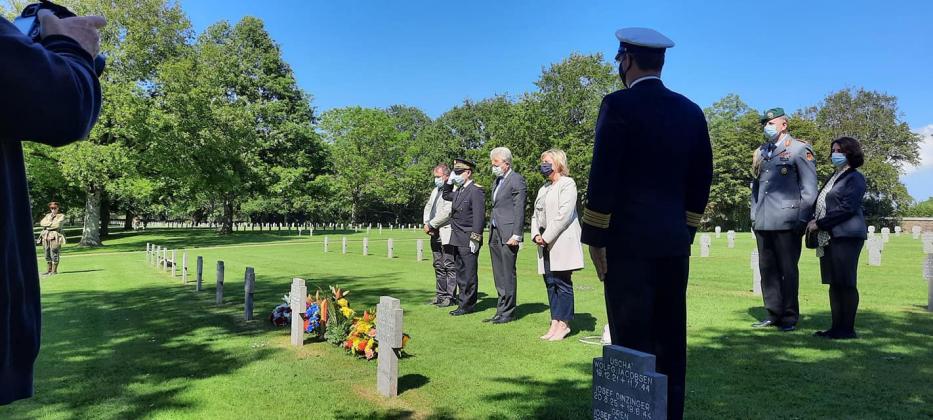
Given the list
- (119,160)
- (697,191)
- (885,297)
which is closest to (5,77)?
(697,191)

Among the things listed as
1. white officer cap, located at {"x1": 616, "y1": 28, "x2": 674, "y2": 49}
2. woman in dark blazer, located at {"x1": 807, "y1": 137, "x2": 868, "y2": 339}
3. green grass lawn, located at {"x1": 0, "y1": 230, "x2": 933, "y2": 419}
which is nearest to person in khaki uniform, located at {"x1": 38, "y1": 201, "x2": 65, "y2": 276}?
green grass lawn, located at {"x1": 0, "y1": 230, "x2": 933, "y2": 419}

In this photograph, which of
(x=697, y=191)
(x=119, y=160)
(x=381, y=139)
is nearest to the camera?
(x=697, y=191)

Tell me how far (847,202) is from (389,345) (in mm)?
5774

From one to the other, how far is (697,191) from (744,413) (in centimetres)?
198

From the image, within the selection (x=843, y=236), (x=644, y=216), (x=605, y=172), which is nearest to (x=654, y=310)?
(x=644, y=216)

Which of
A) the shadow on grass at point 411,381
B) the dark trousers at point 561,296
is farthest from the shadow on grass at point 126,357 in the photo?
the dark trousers at point 561,296

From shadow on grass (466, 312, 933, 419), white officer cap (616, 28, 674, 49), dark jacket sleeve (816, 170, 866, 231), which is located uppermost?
white officer cap (616, 28, 674, 49)

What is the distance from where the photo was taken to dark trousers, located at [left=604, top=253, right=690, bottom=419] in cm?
347

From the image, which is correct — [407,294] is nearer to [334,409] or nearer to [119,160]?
[334,409]

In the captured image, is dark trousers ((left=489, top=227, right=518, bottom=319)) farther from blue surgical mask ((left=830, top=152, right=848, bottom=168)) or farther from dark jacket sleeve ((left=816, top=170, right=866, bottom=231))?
blue surgical mask ((left=830, top=152, right=848, bottom=168))

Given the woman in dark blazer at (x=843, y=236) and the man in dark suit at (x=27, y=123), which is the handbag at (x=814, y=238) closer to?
the woman in dark blazer at (x=843, y=236)

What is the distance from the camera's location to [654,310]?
354cm

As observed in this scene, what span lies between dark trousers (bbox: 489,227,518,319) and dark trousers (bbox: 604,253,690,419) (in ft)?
16.2

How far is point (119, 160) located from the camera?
3145 centimetres
